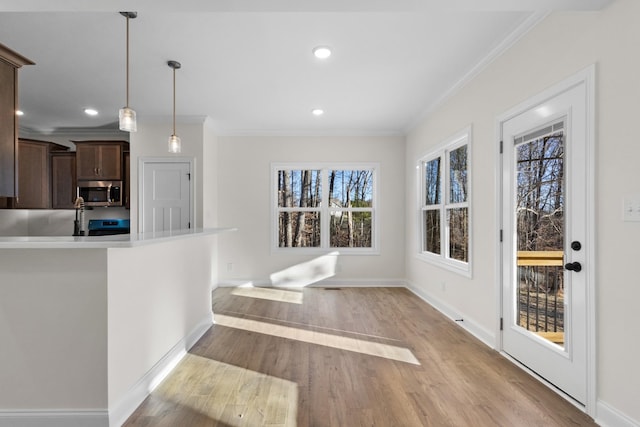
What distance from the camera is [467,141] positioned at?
370 centimetres

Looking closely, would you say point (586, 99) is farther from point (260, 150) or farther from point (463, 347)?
point (260, 150)

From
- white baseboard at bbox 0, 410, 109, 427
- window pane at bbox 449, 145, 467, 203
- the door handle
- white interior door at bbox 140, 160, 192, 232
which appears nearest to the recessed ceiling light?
window pane at bbox 449, 145, 467, 203

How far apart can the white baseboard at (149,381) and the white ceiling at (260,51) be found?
229cm

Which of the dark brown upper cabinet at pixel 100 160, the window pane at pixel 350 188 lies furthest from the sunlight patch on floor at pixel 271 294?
the dark brown upper cabinet at pixel 100 160

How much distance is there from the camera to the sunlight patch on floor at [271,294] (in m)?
5.04

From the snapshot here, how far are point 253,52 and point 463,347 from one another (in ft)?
10.8

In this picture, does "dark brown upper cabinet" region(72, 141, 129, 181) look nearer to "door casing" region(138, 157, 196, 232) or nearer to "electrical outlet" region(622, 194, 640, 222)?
"door casing" region(138, 157, 196, 232)

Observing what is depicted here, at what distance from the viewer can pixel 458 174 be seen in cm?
412

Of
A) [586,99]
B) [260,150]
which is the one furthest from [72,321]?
[260,150]

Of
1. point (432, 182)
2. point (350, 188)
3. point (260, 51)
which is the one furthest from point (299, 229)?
point (260, 51)

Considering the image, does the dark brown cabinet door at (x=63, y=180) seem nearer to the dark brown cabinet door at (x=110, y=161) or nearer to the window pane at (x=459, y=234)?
the dark brown cabinet door at (x=110, y=161)

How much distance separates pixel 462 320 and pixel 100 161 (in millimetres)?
5656

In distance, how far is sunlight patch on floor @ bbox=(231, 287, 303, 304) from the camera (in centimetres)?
504

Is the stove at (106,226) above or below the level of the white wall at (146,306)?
above
